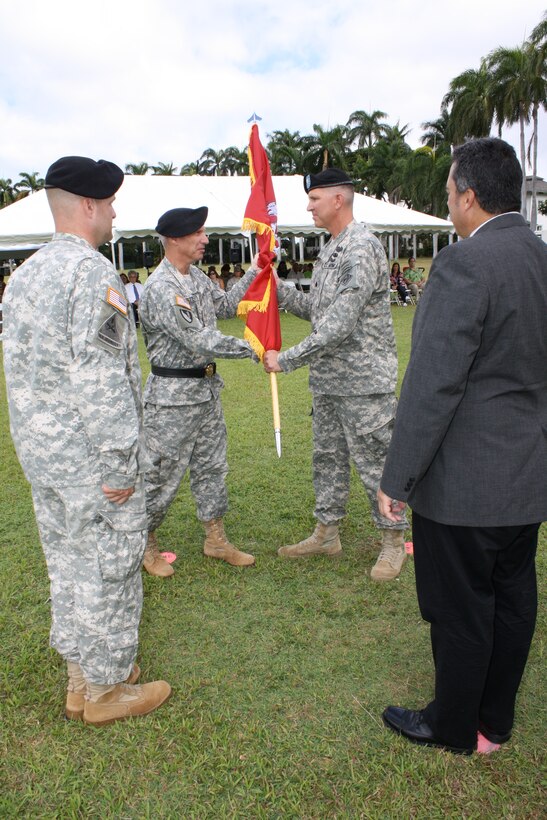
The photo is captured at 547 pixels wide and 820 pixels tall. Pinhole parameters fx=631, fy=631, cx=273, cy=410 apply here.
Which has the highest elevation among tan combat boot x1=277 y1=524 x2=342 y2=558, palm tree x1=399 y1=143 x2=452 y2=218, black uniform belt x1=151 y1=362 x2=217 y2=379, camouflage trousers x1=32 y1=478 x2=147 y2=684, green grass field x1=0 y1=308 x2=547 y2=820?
palm tree x1=399 y1=143 x2=452 y2=218

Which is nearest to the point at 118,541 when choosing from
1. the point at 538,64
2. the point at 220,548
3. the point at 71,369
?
the point at 71,369

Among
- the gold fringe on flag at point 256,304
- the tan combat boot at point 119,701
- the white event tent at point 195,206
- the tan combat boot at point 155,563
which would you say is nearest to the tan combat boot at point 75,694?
the tan combat boot at point 119,701

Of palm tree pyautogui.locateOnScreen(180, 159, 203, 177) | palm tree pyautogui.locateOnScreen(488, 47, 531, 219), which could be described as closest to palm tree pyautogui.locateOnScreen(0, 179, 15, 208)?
palm tree pyautogui.locateOnScreen(180, 159, 203, 177)

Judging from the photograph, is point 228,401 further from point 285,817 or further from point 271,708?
point 285,817

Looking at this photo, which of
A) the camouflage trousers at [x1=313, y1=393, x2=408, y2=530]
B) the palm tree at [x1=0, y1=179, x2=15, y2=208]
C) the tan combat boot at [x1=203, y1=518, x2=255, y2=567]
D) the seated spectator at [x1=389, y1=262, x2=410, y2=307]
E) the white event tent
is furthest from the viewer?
the palm tree at [x1=0, y1=179, x2=15, y2=208]

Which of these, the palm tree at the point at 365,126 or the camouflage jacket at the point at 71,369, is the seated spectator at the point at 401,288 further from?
the palm tree at the point at 365,126

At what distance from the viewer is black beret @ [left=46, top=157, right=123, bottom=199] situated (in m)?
2.24

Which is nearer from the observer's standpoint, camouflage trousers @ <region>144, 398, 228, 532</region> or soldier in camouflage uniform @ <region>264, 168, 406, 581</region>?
soldier in camouflage uniform @ <region>264, 168, 406, 581</region>

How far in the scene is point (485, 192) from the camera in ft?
6.42

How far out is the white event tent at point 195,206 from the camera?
14938mm

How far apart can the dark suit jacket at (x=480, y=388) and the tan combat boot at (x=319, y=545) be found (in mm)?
1915

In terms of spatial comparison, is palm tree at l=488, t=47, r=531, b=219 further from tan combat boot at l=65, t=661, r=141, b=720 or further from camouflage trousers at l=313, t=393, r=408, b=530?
tan combat boot at l=65, t=661, r=141, b=720

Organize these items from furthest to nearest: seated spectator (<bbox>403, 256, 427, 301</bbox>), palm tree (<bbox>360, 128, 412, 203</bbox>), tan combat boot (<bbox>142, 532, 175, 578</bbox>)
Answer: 1. palm tree (<bbox>360, 128, 412, 203</bbox>)
2. seated spectator (<bbox>403, 256, 427, 301</bbox>)
3. tan combat boot (<bbox>142, 532, 175, 578</bbox>)

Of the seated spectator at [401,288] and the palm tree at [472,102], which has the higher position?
the palm tree at [472,102]
